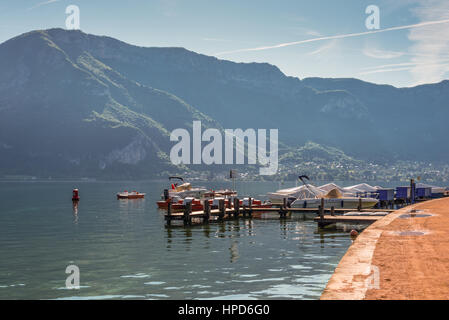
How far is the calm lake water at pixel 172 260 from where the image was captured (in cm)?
2383

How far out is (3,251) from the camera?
1534 inches

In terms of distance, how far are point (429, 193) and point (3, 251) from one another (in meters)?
72.3

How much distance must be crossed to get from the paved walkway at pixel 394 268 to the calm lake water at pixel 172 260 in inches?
157

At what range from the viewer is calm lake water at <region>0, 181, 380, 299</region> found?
938 inches

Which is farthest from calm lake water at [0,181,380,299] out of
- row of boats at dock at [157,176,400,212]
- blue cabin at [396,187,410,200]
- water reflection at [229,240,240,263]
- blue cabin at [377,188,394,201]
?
blue cabin at [396,187,410,200]

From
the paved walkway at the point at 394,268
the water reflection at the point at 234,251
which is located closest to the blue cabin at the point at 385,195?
the water reflection at the point at 234,251

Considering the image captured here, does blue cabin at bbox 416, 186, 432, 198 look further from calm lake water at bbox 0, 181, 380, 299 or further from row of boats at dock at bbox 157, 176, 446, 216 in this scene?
calm lake water at bbox 0, 181, 380, 299

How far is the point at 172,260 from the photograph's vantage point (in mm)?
33000

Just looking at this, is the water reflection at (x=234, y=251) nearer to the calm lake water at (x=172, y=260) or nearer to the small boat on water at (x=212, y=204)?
the calm lake water at (x=172, y=260)

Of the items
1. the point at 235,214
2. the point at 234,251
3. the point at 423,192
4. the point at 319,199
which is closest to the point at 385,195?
the point at 319,199

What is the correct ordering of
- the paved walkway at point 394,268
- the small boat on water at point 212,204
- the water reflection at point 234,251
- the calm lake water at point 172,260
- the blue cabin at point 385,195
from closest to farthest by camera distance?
the paved walkway at point 394,268
the calm lake water at point 172,260
the water reflection at point 234,251
the small boat on water at point 212,204
the blue cabin at point 385,195

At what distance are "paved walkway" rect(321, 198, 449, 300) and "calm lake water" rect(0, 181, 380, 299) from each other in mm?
3999
